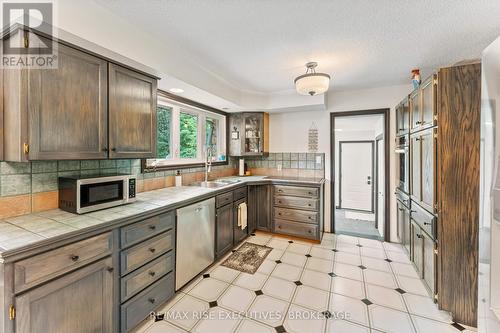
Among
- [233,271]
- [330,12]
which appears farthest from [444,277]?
[330,12]

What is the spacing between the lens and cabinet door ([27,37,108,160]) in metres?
1.33

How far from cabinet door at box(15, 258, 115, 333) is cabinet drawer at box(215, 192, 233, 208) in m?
1.34

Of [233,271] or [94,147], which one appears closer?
[94,147]

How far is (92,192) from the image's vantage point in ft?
5.27

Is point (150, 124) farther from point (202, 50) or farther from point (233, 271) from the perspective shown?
point (233, 271)

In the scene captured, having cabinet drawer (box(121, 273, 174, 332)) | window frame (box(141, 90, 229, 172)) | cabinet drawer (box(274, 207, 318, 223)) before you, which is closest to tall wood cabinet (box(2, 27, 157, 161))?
window frame (box(141, 90, 229, 172))

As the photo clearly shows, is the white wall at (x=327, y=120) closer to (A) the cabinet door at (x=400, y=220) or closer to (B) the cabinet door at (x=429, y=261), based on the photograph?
(A) the cabinet door at (x=400, y=220)

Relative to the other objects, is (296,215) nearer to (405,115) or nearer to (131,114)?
(405,115)

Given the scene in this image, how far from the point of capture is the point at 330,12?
5.30ft

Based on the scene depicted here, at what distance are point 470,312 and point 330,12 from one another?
2.51 meters

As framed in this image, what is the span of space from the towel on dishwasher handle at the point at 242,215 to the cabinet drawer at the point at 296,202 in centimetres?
57

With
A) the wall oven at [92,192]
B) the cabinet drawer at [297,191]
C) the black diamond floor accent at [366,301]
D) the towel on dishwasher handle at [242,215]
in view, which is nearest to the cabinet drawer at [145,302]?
the wall oven at [92,192]

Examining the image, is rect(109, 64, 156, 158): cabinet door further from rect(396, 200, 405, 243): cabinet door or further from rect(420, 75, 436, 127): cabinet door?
rect(396, 200, 405, 243): cabinet door

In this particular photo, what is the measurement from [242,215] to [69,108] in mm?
2304
